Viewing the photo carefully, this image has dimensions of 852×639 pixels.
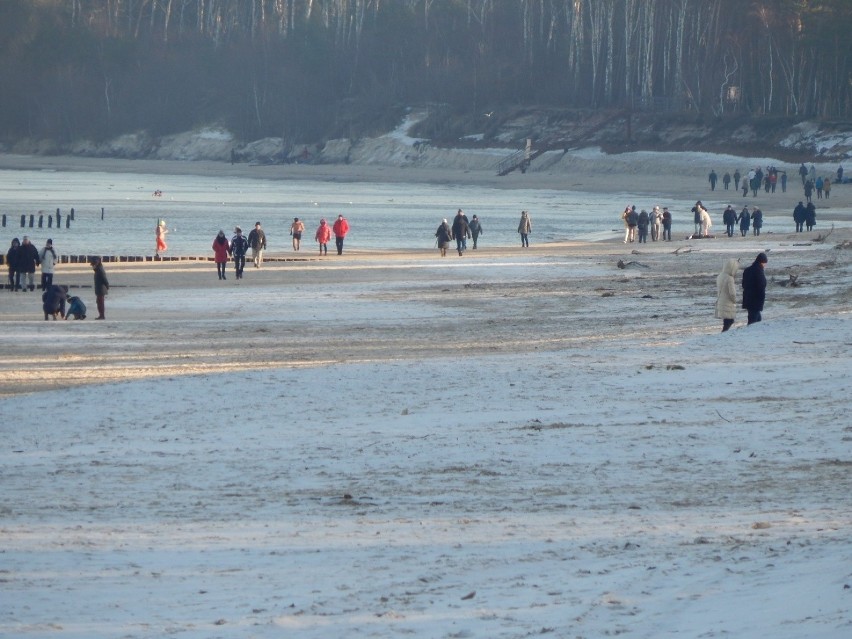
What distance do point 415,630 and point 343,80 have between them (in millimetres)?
110329

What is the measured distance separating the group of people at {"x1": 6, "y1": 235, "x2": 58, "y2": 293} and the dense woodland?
5812 centimetres

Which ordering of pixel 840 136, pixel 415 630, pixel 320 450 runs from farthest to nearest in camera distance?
pixel 840 136
pixel 320 450
pixel 415 630

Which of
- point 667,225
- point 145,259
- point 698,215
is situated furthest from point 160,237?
point 698,215

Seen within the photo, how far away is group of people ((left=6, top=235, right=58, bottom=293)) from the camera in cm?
2608

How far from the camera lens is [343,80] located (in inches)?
4520

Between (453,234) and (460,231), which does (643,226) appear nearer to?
(460,231)

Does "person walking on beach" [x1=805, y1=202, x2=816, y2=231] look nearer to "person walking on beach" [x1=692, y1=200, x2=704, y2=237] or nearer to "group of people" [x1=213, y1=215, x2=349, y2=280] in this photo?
"person walking on beach" [x1=692, y1=200, x2=704, y2=237]

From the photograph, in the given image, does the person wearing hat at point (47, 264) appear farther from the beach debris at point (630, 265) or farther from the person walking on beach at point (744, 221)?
the person walking on beach at point (744, 221)

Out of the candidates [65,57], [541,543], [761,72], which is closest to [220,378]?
[541,543]

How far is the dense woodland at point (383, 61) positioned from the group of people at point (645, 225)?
122ft

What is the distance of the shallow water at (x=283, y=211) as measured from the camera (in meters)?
45.5

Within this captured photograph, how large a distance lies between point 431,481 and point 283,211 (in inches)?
1992

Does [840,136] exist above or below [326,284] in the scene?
above

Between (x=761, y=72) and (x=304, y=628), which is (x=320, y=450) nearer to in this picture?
(x=304, y=628)
